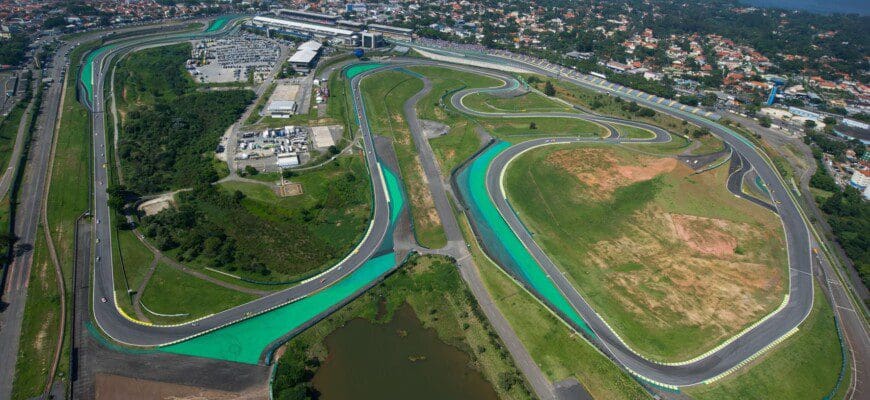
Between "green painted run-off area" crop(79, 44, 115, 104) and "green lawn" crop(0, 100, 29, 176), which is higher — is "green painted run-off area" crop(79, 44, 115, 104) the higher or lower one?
the higher one

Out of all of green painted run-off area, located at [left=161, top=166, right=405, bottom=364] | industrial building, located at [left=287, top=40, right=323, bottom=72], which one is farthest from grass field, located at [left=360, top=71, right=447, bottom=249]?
industrial building, located at [left=287, top=40, right=323, bottom=72]

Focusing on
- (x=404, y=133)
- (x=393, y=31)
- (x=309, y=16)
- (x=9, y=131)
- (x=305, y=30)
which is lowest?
(x=9, y=131)

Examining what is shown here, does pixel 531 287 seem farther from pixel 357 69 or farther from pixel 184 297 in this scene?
pixel 357 69

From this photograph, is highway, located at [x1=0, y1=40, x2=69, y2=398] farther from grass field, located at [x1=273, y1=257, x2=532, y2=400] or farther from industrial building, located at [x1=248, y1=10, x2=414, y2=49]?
industrial building, located at [x1=248, y1=10, x2=414, y2=49]

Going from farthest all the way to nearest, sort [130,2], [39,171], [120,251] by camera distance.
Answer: [130,2]
[39,171]
[120,251]

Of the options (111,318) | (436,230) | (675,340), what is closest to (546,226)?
(436,230)

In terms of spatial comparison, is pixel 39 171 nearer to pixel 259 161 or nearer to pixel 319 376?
pixel 259 161

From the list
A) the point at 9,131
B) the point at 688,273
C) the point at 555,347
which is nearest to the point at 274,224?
the point at 555,347
